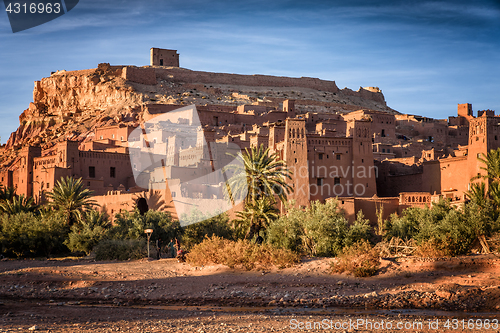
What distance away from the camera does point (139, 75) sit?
80.7 metres

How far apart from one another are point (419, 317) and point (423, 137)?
5348 centimetres

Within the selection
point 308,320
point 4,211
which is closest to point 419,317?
point 308,320

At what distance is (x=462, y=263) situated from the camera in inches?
848

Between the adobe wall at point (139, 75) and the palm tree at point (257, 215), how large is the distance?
54205 millimetres

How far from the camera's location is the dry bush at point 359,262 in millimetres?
→ 21578

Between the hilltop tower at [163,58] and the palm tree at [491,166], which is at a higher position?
the hilltop tower at [163,58]

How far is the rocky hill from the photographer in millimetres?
71500

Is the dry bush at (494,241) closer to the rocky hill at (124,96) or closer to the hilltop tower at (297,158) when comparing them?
the hilltop tower at (297,158)

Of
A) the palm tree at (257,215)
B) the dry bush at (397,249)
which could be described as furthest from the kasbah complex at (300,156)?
the dry bush at (397,249)

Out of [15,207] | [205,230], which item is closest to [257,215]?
[205,230]

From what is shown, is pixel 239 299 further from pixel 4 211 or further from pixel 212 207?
pixel 4 211

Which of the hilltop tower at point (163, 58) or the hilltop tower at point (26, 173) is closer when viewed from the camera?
the hilltop tower at point (26, 173)

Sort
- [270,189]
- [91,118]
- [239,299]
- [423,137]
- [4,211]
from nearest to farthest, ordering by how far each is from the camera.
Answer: [239,299], [270,189], [4,211], [423,137], [91,118]

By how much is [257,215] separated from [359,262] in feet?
25.9
